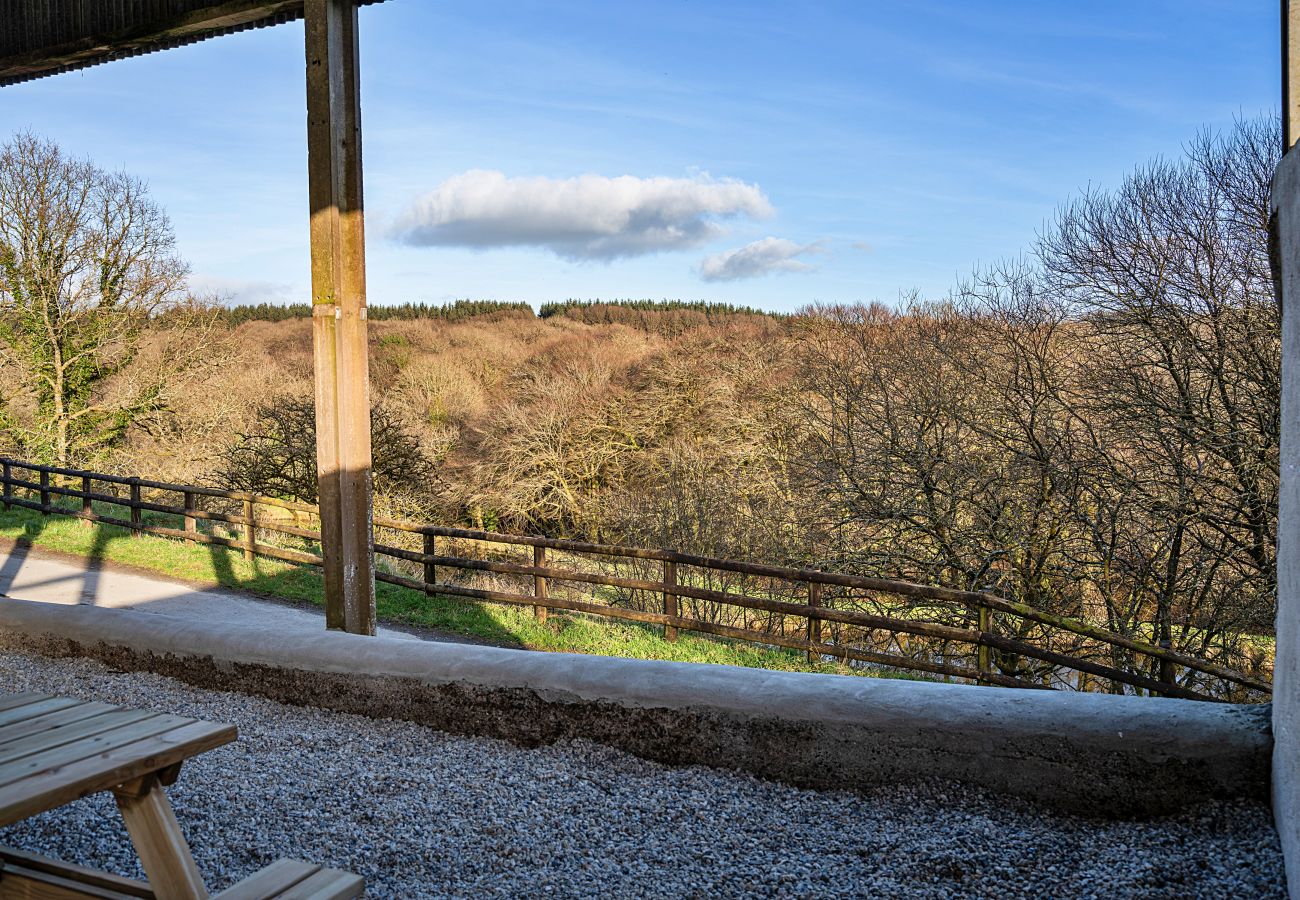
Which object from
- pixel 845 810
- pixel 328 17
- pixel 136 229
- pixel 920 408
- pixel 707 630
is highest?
pixel 136 229

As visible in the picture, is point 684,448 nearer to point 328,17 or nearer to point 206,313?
point 206,313

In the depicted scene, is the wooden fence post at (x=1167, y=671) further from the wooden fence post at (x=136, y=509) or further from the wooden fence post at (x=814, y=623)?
the wooden fence post at (x=136, y=509)

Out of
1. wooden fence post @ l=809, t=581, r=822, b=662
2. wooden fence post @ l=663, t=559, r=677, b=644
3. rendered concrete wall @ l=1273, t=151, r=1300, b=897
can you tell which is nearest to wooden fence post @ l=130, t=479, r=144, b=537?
wooden fence post @ l=663, t=559, r=677, b=644

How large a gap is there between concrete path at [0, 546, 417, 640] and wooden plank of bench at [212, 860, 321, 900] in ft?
17.9

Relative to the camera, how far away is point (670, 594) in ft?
26.1

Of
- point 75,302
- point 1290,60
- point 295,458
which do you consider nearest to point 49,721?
point 1290,60

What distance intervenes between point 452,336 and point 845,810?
23216 mm

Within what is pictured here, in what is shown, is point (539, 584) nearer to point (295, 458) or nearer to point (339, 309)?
point (339, 309)

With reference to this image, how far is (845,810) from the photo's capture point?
112 inches

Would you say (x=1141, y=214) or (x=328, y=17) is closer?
(x=328, y=17)

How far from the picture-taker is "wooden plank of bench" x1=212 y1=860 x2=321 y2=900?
6.86 ft

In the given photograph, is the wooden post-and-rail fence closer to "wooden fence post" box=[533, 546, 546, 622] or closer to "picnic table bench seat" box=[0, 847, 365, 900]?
"wooden fence post" box=[533, 546, 546, 622]

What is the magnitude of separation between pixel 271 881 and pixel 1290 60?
3.31 metres

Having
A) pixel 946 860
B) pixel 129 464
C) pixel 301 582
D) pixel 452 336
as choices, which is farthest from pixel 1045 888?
pixel 452 336
